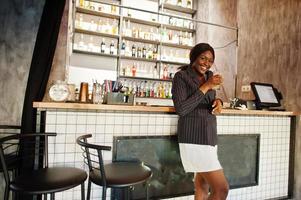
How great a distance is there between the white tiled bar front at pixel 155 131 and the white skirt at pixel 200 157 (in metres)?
0.52

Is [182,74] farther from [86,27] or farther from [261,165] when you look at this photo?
[86,27]

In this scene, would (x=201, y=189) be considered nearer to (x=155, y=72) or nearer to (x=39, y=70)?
(x=39, y=70)

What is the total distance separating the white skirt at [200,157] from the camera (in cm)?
160

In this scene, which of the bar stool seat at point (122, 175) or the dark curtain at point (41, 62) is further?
the dark curtain at point (41, 62)

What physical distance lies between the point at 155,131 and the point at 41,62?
1.05 m

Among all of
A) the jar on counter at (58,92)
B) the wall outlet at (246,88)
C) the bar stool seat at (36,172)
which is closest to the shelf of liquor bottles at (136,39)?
the wall outlet at (246,88)

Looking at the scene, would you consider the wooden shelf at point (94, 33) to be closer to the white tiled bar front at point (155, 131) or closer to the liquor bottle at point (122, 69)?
the liquor bottle at point (122, 69)

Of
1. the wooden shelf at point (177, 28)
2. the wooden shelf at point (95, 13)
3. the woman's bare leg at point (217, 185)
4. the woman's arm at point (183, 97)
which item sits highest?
the wooden shelf at point (95, 13)

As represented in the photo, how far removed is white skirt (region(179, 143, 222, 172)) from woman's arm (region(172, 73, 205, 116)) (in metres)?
0.24

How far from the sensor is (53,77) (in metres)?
2.39

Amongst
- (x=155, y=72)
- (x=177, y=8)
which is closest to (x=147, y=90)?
(x=155, y=72)

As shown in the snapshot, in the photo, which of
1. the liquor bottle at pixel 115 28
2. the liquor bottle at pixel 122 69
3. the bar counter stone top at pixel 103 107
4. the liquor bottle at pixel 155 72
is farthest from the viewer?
the liquor bottle at pixel 155 72

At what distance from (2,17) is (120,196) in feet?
6.84

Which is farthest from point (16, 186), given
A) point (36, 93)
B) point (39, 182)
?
point (36, 93)
